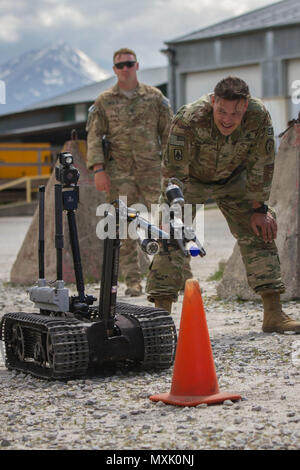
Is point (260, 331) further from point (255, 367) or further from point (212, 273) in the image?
point (212, 273)

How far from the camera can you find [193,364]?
4.65 meters

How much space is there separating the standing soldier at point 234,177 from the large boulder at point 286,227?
1.45 meters

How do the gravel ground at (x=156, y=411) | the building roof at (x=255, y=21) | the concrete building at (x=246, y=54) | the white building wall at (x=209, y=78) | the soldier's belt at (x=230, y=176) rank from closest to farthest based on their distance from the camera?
the gravel ground at (x=156, y=411), the soldier's belt at (x=230, y=176), the concrete building at (x=246, y=54), the building roof at (x=255, y=21), the white building wall at (x=209, y=78)

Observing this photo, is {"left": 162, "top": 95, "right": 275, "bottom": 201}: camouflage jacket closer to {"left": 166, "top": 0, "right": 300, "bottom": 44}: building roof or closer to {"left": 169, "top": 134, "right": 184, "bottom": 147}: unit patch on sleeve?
{"left": 169, "top": 134, "right": 184, "bottom": 147}: unit patch on sleeve

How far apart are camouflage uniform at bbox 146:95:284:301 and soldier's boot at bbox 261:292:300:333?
0.07m

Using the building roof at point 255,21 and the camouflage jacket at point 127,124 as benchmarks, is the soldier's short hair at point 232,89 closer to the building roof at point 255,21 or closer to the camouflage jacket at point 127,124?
the camouflage jacket at point 127,124

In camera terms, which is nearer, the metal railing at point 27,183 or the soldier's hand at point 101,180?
the soldier's hand at point 101,180

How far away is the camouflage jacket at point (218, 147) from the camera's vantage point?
6172mm

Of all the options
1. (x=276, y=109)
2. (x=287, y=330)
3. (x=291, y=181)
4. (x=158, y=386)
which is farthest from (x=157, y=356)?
(x=276, y=109)

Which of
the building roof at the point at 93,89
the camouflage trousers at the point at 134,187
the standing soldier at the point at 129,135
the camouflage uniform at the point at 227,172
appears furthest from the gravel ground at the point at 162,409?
the building roof at the point at 93,89

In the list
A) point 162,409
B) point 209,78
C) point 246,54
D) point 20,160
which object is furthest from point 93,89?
point 162,409

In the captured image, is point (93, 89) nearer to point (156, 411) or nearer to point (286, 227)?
point (286, 227)

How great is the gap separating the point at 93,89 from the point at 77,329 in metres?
32.8

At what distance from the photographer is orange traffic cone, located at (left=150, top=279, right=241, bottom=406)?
462 cm
